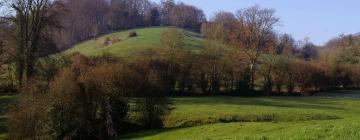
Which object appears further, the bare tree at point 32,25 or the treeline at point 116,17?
the treeline at point 116,17

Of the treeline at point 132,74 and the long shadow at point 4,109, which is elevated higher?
the treeline at point 132,74

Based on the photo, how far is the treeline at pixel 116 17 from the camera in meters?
163

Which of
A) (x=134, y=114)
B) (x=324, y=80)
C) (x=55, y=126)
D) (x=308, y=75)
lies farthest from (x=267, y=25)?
(x=55, y=126)

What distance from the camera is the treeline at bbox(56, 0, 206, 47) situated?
536 ft

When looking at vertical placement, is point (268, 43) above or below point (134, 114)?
above

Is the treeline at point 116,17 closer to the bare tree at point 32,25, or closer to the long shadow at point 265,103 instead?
the bare tree at point 32,25

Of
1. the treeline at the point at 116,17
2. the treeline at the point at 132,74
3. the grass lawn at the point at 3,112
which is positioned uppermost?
the treeline at the point at 116,17

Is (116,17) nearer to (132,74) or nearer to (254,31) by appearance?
(254,31)

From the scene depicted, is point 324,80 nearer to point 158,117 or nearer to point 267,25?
point 267,25

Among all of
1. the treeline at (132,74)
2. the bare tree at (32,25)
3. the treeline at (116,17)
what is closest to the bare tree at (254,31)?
the treeline at (132,74)

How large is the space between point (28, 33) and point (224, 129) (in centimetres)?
3485

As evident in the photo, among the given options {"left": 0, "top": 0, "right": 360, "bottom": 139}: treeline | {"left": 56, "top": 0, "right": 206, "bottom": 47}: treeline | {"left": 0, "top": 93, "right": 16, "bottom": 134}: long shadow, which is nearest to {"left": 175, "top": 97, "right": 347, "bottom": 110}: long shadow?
Result: {"left": 0, "top": 0, "right": 360, "bottom": 139}: treeline

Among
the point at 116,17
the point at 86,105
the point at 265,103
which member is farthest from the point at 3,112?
the point at 116,17

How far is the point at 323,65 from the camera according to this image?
93250 mm
